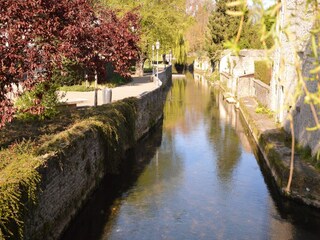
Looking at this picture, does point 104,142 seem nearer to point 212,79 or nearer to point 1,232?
point 1,232

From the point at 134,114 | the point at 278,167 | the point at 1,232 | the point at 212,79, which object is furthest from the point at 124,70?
the point at 212,79

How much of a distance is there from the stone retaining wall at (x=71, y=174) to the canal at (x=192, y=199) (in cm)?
52

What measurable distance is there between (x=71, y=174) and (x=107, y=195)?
295 centimetres

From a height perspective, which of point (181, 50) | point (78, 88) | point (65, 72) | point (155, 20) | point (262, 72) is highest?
point (155, 20)

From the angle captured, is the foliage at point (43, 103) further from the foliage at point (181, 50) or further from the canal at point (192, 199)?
the foliage at point (181, 50)

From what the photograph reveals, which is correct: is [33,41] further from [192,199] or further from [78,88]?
[78,88]

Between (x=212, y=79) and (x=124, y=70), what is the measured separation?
37977 millimetres

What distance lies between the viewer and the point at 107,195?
1393cm

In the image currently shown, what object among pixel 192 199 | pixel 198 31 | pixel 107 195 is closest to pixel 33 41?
pixel 107 195

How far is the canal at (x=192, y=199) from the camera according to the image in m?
11.2

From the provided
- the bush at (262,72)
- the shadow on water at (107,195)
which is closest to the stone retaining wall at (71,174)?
the shadow on water at (107,195)

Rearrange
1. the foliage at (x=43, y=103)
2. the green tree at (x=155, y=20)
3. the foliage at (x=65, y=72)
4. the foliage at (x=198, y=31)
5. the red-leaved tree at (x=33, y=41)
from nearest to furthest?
the red-leaved tree at (x=33, y=41) → the foliage at (x=65, y=72) → the foliage at (x=43, y=103) → the green tree at (x=155, y=20) → the foliage at (x=198, y=31)

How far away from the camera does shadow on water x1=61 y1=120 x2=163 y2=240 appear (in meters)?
11.3

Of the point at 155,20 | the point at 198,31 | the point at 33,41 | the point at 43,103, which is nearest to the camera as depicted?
the point at 33,41
